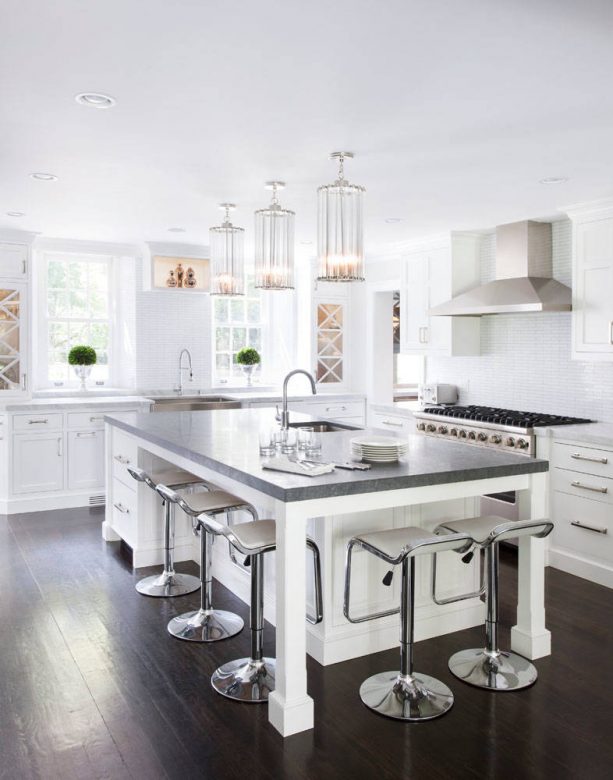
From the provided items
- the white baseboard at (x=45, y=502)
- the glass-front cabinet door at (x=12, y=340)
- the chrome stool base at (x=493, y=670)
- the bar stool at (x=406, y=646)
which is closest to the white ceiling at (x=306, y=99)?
the glass-front cabinet door at (x=12, y=340)

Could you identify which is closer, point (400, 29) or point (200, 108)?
point (400, 29)

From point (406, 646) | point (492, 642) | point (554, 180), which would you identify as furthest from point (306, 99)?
→ point (492, 642)

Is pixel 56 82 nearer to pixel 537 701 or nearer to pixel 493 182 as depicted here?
pixel 493 182

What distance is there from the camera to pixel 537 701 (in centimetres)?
292

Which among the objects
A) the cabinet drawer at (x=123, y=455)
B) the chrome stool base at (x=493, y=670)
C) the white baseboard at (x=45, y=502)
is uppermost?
the cabinet drawer at (x=123, y=455)

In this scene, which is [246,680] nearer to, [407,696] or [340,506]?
[407,696]

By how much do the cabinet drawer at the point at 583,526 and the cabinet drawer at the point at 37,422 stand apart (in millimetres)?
4397

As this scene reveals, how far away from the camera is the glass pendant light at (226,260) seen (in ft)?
16.4

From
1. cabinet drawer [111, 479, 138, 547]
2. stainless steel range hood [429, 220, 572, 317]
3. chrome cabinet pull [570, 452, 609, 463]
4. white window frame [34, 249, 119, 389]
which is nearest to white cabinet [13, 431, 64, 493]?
white window frame [34, 249, 119, 389]

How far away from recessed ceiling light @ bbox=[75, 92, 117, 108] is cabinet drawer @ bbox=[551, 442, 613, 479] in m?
3.53

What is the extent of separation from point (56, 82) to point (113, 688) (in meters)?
2.60

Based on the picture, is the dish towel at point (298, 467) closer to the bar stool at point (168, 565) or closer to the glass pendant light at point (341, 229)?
the glass pendant light at point (341, 229)

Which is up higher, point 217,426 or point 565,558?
point 217,426

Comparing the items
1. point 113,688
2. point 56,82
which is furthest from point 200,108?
point 113,688
